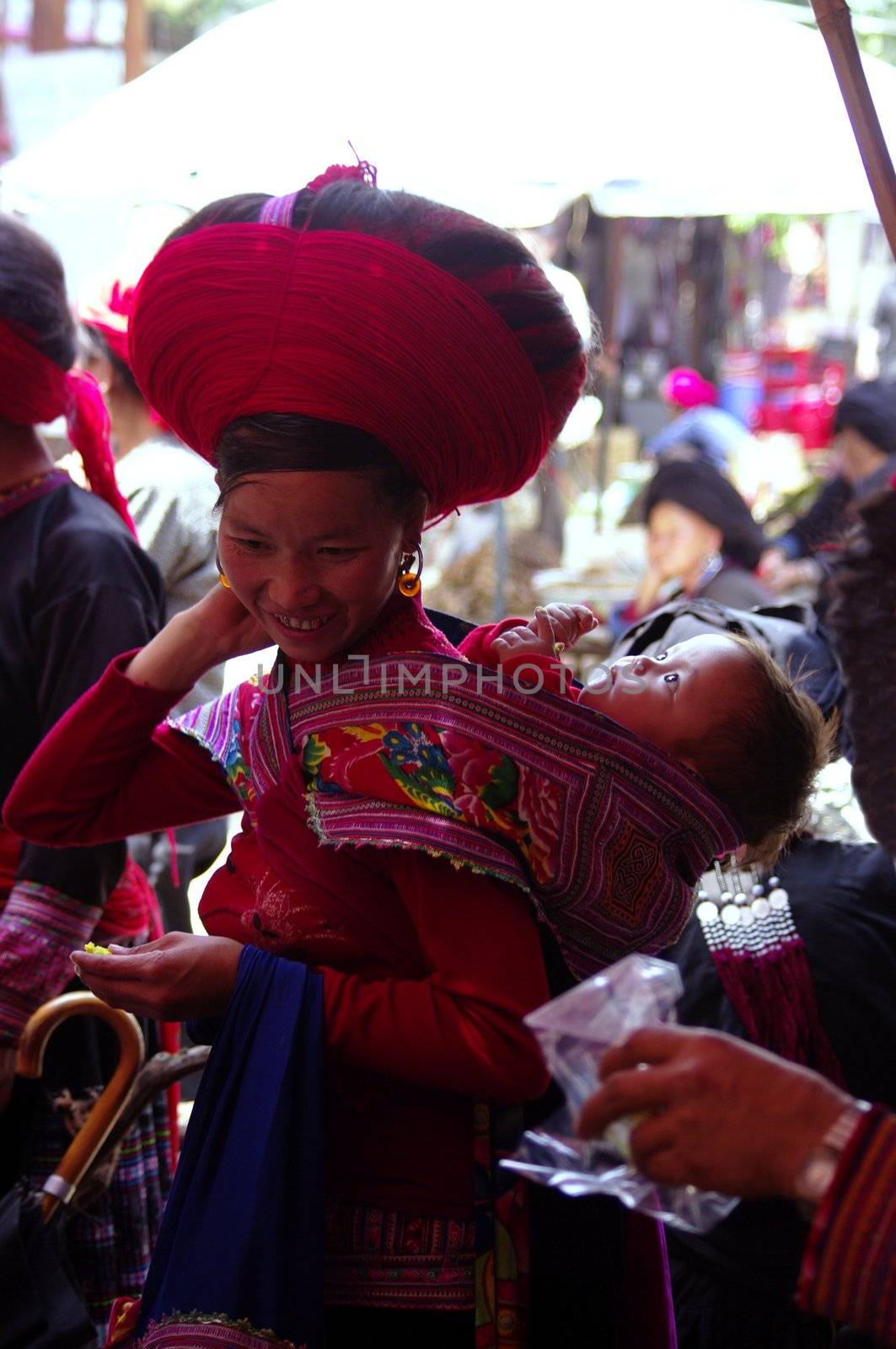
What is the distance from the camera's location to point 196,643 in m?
2.03

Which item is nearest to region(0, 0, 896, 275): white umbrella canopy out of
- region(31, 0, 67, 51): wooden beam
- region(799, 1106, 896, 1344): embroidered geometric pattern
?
region(799, 1106, 896, 1344): embroidered geometric pattern

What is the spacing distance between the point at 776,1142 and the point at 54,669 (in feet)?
5.47

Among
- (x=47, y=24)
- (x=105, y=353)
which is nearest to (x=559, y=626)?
(x=105, y=353)

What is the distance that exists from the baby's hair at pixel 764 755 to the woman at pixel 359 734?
13.1 inches

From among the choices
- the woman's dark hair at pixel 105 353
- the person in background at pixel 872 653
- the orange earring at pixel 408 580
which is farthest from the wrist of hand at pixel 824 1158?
the woman's dark hair at pixel 105 353

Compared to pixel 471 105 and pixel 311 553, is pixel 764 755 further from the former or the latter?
pixel 471 105

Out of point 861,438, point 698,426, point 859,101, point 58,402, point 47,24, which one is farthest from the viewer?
point 698,426

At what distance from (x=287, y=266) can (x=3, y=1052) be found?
1.47 metres

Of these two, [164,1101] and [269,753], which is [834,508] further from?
[269,753]

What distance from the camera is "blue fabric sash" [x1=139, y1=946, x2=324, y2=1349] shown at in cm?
154

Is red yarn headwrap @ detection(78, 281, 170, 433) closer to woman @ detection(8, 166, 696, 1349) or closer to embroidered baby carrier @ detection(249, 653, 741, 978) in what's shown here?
woman @ detection(8, 166, 696, 1349)

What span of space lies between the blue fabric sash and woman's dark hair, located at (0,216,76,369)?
4.44ft

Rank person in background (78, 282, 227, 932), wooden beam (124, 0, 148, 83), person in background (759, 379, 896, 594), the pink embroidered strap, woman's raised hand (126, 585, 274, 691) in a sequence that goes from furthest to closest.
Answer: person in background (759, 379, 896, 594) → wooden beam (124, 0, 148, 83) → person in background (78, 282, 227, 932) → the pink embroidered strap → woman's raised hand (126, 585, 274, 691)

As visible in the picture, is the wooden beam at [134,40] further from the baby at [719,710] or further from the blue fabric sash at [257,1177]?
the blue fabric sash at [257,1177]
